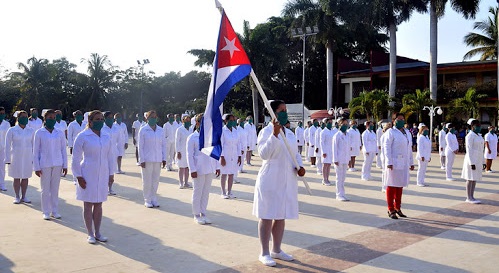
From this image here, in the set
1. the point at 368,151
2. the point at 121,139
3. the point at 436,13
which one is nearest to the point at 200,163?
the point at 121,139

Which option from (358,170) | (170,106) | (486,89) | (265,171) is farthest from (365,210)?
(170,106)

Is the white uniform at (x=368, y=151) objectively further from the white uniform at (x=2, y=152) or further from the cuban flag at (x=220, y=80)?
the white uniform at (x=2, y=152)

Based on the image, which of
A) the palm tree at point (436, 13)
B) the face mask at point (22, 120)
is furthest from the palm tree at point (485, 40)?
the face mask at point (22, 120)

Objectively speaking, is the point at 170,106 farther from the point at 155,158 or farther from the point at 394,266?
the point at 394,266

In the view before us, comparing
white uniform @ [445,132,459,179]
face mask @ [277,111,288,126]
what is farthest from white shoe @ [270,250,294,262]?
white uniform @ [445,132,459,179]

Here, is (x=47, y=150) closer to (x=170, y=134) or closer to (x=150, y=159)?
(x=150, y=159)

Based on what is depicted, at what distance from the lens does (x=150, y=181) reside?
9.85m

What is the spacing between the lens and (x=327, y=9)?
36.3 m

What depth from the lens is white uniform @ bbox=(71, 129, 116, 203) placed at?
6.68m

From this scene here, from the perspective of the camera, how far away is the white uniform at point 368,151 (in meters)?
14.8

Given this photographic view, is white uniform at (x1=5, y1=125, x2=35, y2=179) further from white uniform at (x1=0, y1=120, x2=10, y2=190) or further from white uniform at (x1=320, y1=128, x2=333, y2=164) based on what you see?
white uniform at (x1=320, y1=128, x2=333, y2=164)

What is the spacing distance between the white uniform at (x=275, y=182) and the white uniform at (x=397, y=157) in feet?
11.8

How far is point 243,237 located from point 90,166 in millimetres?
2525

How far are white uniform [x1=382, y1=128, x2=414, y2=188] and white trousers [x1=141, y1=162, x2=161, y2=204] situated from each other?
4.73 meters
